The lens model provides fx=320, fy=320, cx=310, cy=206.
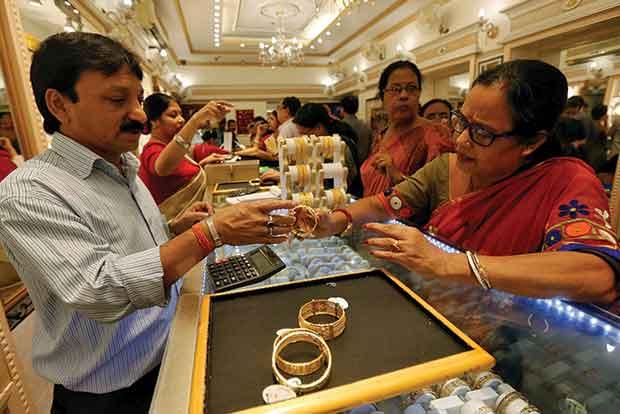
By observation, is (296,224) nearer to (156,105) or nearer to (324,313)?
(324,313)

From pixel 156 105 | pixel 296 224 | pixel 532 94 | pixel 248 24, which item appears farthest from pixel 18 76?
pixel 248 24

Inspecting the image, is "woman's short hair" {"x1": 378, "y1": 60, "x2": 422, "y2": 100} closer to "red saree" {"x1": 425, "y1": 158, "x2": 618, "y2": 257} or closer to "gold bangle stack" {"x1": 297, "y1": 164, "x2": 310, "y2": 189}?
"red saree" {"x1": 425, "y1": 158, "x2": 618, "y2": 257}

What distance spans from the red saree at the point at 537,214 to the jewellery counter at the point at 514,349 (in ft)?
0.67

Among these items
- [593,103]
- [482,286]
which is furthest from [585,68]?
[482,286]

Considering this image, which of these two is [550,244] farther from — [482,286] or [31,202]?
[31,202]

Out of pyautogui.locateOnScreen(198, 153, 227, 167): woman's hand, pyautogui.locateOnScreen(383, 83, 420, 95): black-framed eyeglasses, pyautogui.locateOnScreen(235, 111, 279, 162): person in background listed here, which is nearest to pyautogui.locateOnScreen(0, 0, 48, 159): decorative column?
pyautogui.locateOnScreen(198, 153, 227, 167): woman's hand

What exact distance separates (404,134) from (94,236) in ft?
5.67

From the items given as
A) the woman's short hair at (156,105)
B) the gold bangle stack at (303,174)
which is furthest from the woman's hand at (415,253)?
the woman's short hair at (156,105)

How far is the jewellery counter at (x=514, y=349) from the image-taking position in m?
0.58

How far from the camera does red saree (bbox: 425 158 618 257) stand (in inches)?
32.0

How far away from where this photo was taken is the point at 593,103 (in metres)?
5.43

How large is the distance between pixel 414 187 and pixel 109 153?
3.68 feet

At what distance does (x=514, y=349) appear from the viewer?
737 mm

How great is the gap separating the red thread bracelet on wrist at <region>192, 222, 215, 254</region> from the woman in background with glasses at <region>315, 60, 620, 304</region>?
0.41m
